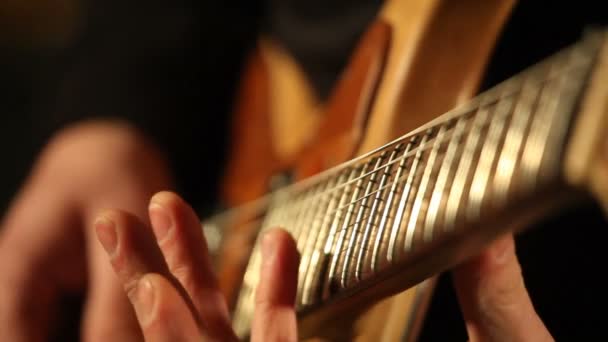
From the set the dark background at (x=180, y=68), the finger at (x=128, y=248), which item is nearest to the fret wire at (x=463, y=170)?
the finger at (x=128, y=248)

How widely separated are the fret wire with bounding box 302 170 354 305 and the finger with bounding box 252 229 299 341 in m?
0.02

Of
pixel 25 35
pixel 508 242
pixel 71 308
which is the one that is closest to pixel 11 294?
pixel 71 308

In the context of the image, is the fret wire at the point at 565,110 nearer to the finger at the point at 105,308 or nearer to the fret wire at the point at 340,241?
the fret wire at the point at 340,241

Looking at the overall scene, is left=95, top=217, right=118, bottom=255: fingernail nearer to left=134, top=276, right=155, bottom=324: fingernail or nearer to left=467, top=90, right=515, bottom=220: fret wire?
left=134, top=276, right=155, bottom=324: fingernail

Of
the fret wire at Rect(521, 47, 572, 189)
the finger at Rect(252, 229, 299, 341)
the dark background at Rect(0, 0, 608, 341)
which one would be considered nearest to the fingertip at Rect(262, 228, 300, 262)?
the finger at Rect(252, 229, 299, 341)

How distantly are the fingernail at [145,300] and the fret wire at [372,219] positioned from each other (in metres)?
0.08

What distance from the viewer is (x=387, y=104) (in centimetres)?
30

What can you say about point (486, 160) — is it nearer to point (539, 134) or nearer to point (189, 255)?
point (539, 134)

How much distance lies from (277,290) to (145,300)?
49 mm

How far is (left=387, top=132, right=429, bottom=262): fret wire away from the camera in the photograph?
22cm

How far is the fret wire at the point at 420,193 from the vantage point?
0.21 m

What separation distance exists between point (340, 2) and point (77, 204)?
9.7 inches

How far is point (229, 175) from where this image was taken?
0.56m

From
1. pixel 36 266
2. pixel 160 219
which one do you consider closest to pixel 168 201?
pixel 160 219
